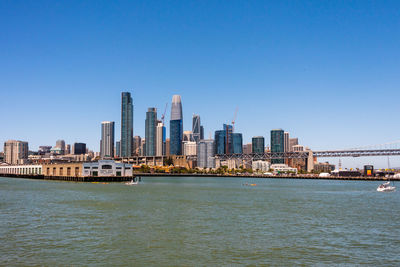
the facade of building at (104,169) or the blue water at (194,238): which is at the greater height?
the facade of building at (104,169)

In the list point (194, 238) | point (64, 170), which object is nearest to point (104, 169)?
point (64, 170)

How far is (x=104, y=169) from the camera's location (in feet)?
447

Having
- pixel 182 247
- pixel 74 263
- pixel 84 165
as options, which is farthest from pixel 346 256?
pixel 84 165

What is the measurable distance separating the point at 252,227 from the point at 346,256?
10931 millimetres

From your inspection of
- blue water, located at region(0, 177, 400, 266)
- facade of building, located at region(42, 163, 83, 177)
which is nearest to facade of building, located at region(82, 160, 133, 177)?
facade of building, located at region(42, 163, 83, 177)

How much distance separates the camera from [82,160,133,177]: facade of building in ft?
440

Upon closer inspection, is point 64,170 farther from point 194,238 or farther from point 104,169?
point 194,238

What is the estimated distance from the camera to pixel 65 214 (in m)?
41.4

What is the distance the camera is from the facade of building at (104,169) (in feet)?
440

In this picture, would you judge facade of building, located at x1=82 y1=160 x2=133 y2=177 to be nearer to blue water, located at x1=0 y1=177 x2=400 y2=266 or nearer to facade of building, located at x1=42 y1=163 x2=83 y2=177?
facade of building, located at x1=42 y1=163 x2=83 y2=177

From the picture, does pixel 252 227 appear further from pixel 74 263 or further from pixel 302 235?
pixel 74 263

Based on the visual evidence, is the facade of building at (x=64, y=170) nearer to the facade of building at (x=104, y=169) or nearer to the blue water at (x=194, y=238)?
the facade of building at (x=104, y=169)

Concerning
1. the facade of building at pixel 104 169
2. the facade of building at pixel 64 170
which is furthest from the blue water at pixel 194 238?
the facade of building at pixel 64 170

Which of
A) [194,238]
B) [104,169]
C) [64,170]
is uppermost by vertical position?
[104,169]
